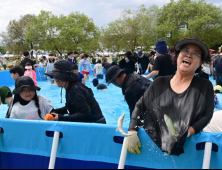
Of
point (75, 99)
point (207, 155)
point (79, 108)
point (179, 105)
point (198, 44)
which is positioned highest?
point (198, 44)

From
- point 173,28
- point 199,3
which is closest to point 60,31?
point 173,28

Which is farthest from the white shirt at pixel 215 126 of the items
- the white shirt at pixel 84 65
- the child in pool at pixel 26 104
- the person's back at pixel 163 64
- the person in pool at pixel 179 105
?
the white shirt at pixel 84 65

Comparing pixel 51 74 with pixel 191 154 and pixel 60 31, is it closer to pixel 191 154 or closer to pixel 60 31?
pixel 191 154

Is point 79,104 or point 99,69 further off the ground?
point 79,104

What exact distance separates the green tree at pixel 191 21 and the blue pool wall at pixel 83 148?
103ft

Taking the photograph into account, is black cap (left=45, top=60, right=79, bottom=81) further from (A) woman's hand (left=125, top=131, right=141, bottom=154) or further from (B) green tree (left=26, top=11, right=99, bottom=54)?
(B) green tree (left=26, top=11, right=99, bottom=54)

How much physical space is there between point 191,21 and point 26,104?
3377cm

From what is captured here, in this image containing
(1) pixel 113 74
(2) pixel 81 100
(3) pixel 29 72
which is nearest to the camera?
(2) pixel 81 100

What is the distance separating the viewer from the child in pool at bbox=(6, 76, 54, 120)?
309 centimetres

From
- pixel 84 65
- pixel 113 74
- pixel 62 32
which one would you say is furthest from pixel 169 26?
pixel 113 74

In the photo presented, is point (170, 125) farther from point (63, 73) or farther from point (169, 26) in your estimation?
point (169, 26)

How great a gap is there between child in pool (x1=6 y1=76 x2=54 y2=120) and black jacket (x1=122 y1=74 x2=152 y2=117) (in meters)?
1.14

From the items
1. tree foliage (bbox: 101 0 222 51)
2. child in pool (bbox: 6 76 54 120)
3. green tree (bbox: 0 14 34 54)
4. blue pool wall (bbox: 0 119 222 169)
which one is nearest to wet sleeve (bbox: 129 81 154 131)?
blue pool wall (bbox: 0 119 222 169)

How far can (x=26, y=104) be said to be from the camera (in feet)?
10.4
